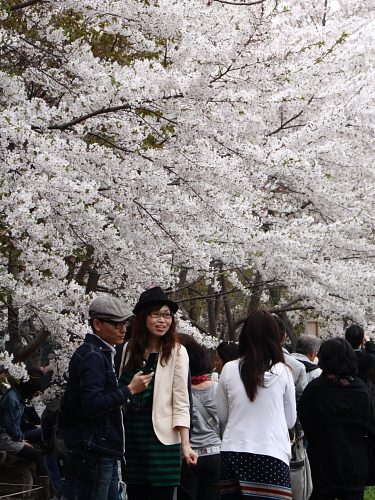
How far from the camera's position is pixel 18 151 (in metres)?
5.05

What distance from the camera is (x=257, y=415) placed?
350cm

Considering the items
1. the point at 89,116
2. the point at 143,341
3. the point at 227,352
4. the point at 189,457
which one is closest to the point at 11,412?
the point at 227,352

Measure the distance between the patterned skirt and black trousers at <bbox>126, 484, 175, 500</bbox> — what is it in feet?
1.08

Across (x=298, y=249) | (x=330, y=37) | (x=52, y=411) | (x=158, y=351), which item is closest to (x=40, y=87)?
(x=52, y=411)

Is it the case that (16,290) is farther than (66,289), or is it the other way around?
(66,289)

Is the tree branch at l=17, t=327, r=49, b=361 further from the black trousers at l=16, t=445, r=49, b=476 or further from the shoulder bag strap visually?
the shoulder bag strap

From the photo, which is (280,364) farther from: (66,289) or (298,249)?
(298,249)

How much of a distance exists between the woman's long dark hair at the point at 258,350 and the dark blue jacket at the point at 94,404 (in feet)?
2.22

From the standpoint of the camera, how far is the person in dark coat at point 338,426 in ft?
13.3

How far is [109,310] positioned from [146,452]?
0.76m

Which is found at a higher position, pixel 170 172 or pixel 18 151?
pixel 170 172

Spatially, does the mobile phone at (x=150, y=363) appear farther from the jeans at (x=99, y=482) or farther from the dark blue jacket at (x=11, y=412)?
the dark blue jacket at (x=11, y=412)

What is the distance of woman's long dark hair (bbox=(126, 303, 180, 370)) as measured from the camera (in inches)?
143

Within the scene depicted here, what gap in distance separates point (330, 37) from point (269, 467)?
33.4ft
